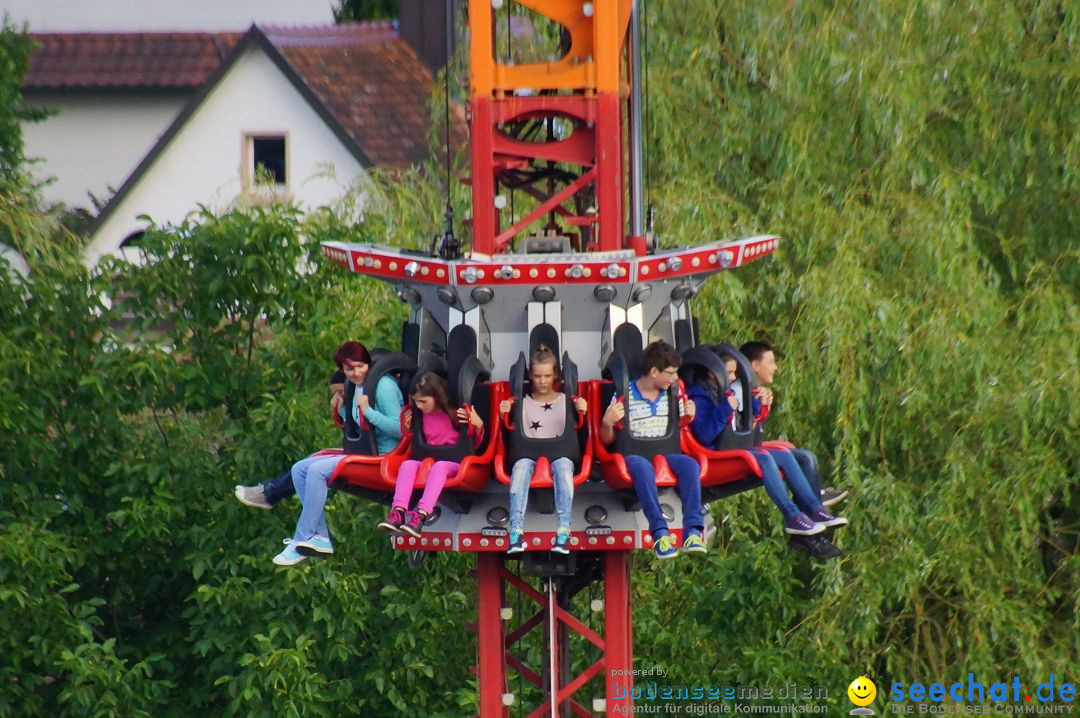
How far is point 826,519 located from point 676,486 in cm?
93

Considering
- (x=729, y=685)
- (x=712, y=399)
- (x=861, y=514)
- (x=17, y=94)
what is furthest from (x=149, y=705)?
(x=17, y=94)

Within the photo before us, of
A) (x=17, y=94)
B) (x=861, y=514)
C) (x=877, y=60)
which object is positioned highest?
(x=17, y=94)

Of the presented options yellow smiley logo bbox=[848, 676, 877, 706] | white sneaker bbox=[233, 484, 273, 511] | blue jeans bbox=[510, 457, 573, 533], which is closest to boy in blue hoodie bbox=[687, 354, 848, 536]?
blue jeans bbox=[510, 457, 573, 533]

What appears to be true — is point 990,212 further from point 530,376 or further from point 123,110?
point 123,110

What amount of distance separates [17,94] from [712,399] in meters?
20.2

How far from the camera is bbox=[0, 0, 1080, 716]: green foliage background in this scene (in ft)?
61.5

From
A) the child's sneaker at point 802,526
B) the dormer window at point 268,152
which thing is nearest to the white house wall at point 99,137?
the dormer window at point 268,152

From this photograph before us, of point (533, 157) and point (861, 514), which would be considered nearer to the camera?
point (533, 157)

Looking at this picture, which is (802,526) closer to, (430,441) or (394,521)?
(430,441)

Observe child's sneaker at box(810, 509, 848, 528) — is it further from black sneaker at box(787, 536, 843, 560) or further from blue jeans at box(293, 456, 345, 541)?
blue jeans at box(293, 456, 345, 541)

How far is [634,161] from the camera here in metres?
16.1

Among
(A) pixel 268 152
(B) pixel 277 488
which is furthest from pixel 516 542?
(A) pixel 268 152

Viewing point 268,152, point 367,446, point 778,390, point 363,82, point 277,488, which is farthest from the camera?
point 363,82

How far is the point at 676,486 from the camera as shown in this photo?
15.0m
